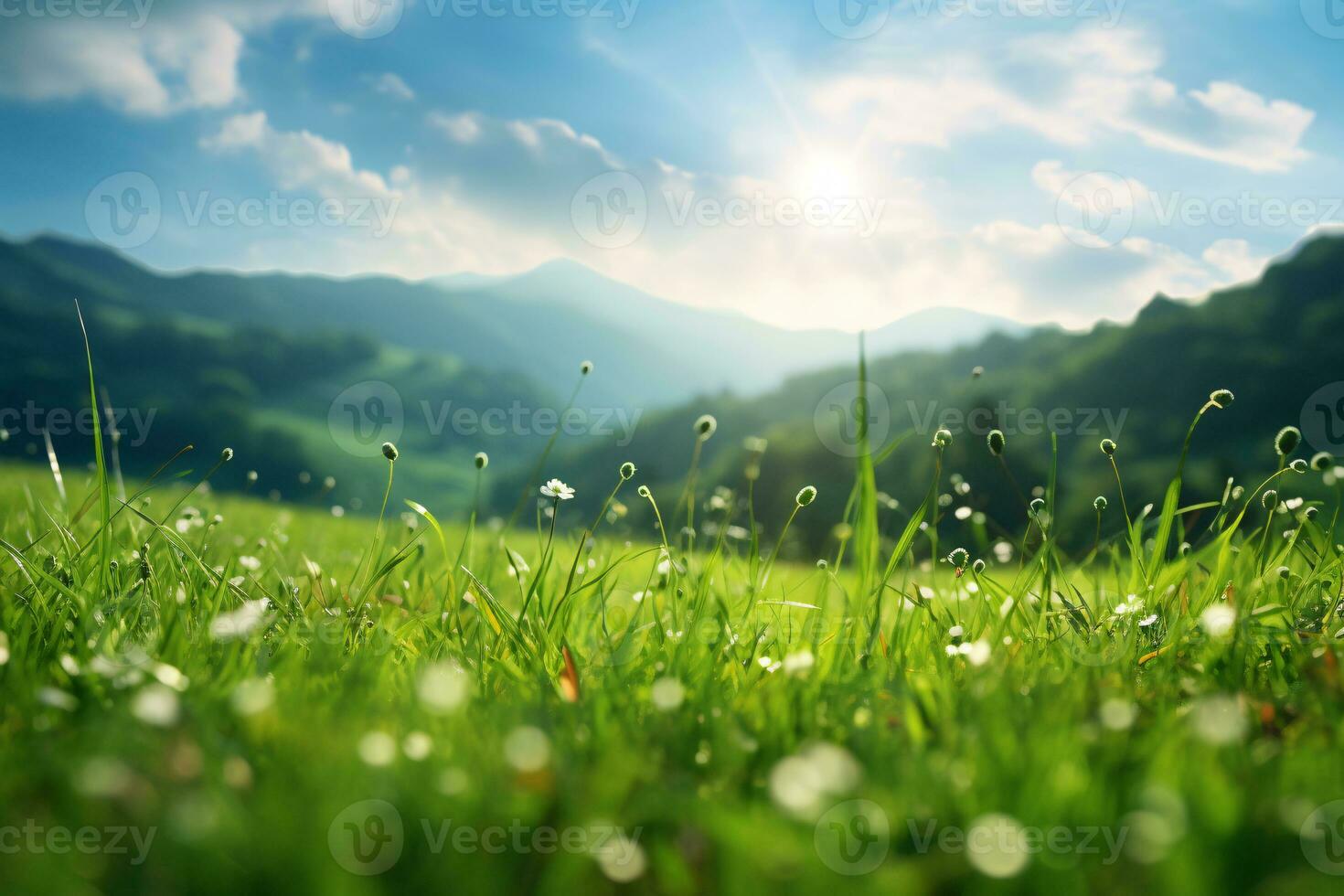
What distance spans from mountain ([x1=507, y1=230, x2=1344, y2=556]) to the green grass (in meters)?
31.0

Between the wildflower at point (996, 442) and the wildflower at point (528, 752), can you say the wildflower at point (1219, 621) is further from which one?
the wildflower at point (528, 752)

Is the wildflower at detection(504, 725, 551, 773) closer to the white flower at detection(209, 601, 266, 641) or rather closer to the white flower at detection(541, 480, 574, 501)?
the white flower at detection(209, 601, 266, 641)

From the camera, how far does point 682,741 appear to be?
5.61 feet

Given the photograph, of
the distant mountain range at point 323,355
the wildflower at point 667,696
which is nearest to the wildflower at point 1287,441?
the wildflower at point 667,696

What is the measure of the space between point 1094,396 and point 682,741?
6625cm

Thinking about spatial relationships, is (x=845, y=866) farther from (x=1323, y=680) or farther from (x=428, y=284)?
(x=428, y=284)

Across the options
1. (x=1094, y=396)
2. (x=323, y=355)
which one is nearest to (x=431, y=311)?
(x=323, y=355)

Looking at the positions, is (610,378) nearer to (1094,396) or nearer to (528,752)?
(1094,396)

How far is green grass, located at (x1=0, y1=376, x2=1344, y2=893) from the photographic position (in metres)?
1.14

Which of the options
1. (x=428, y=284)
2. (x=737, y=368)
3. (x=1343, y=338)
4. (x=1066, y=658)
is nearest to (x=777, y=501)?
(x=1066, y=658)

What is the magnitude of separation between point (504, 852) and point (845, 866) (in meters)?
0.53

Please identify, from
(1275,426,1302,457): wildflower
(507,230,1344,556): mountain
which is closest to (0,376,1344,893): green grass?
(1275,426,1302,457): wildflower

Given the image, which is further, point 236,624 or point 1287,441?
point 1287,441

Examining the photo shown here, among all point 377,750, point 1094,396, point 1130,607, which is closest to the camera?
point 377,750
